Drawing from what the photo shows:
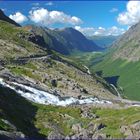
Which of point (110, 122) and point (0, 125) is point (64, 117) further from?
point (0, 125)

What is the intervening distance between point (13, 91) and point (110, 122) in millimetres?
52141

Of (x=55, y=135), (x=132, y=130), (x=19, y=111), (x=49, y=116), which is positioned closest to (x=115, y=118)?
(x=132, y=130)

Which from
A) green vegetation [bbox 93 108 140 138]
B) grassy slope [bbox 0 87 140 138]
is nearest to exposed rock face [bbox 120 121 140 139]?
green vegetation [bbox 93 108 140 138]

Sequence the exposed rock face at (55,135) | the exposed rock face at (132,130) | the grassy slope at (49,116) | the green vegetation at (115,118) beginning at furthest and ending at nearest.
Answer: the green vegetation at (115,118) < the grassy slope at (49,116) < the exposed rock face at (55,135) < the exposed rock face at (132,130)

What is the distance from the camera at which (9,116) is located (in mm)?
140750

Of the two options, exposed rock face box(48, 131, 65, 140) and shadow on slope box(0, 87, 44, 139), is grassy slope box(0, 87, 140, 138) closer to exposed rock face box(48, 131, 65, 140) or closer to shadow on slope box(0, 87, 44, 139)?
shadow on slope box(0, 87, 44, 139)

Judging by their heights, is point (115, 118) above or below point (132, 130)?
above

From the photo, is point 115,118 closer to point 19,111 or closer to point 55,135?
point 55,135

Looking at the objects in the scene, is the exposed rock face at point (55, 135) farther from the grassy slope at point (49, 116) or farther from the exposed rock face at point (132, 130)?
the exposed rock face at point (132, 130)

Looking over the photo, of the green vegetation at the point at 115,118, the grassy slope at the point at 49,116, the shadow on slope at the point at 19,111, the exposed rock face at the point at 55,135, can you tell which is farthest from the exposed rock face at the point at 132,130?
the shadow on slope at the point at 19,111

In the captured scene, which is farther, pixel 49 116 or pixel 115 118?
pixel 49 116

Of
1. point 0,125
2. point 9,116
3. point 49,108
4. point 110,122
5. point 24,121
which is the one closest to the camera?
point 0,125

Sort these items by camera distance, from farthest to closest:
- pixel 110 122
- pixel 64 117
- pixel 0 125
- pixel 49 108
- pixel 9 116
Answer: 1. pixel 49 108
2. pixel 64 117
3. pixel 110 122
4. pixel 9 116
5. pixel 0 125

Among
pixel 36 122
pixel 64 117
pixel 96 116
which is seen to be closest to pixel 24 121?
pixel 36 122
